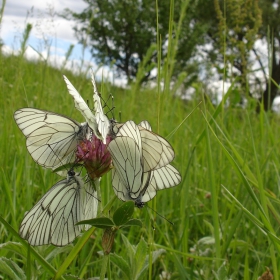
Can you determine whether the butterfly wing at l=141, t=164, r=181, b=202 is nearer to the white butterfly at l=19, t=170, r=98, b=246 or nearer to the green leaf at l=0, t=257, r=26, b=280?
the white butterfly at l=19, t=170, r=98, b=246

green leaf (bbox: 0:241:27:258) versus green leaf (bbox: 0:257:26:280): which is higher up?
green leaf (bbox: 0:241:27:258)

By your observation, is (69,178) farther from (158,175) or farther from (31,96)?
(31,96)

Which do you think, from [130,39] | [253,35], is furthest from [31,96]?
[130,39]

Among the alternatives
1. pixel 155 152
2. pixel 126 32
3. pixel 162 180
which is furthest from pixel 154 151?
pixel 126 32

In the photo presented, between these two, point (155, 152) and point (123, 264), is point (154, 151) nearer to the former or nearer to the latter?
point (155, 152)

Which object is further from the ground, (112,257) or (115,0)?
(115,0)

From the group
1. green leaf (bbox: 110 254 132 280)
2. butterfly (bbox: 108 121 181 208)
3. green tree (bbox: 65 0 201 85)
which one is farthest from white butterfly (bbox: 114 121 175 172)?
green tree (bbox: 65 0 201 85)

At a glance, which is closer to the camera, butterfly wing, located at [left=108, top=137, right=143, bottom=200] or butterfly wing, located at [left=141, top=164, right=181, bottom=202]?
butterfly wing, located at [left=108, top=137, right=143, bottom=200]
